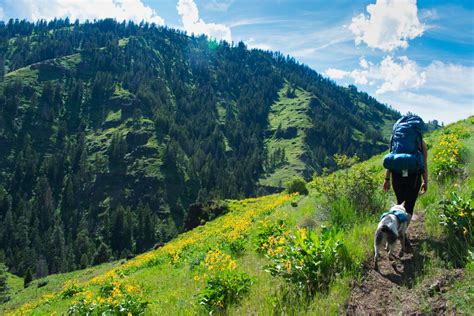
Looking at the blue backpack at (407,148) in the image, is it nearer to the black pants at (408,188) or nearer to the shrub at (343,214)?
the black pants at (408,188)

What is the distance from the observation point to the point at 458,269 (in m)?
5.33

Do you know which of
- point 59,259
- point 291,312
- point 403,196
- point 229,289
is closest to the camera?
point 291,312

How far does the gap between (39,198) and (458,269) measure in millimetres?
184141

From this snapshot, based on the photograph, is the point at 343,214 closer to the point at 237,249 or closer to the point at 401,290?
the point at 401,290

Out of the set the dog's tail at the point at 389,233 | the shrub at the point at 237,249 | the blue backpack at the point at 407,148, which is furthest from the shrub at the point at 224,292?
the shrub at the point at 237,249

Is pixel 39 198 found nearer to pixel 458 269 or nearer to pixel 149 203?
pixel 149 203

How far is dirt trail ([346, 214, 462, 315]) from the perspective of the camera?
4.80 meters

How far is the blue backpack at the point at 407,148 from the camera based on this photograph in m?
6.71

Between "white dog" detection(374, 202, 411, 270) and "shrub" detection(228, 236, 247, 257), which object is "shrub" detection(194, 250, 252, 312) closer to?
"white dog" detection(374, 202, 411, 270)

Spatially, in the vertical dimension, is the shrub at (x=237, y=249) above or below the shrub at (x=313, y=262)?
below

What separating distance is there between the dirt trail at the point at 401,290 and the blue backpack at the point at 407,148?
1.62 metres

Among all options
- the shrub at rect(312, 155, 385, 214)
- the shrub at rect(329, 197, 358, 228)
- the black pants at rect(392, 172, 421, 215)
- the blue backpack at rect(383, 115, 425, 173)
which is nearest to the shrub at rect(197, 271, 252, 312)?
the shrub at rect(329, 197, 358, 228)

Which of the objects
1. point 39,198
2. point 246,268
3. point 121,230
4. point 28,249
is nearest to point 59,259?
point 28,249

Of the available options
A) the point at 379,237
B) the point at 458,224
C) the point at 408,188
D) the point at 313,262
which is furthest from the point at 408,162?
the point at 313,262
